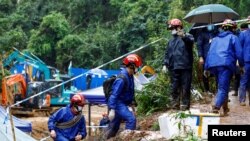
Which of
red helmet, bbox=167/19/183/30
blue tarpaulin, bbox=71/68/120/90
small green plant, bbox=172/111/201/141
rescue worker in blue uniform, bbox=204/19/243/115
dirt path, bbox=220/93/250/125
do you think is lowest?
blue tarpaulin, bbox=71/68/120/90

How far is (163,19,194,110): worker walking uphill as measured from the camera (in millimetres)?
9445

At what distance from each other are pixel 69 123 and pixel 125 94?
1.07 metres

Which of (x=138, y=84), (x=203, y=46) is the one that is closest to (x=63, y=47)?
(x=138, y=84)

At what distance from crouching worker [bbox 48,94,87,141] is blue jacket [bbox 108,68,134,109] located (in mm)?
698

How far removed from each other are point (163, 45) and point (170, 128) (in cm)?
623

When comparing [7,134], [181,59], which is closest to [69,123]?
[7,134]

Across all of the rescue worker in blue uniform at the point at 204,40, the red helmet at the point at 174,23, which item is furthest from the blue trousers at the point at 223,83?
the rescue worker in blue uniform at the point at 204,40

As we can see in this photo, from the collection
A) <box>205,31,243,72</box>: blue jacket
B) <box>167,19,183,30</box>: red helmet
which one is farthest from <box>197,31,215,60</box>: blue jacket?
<box>205,31,243,72</box>: blue jacket

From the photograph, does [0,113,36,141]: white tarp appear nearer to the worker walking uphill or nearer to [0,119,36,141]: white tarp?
[0,119,36,141]: white tarp

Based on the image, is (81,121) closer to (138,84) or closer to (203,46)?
(203,46)

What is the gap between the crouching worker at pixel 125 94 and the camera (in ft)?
29.2

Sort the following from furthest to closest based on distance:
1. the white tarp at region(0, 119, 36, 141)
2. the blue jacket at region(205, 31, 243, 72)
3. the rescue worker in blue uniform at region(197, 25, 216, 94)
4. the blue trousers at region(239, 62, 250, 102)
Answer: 1. the rescue worker in blue uniform at region(197, 25, 216, 94)
2. the white tarp at region(0, 119, 36, 141)
3. the blue trousers at region(239, 62, 250, 102)
4. the blue jacket at region(205, 31, 243, 72)

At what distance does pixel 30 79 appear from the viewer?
1168 inches

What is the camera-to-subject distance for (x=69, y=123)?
363 inches
